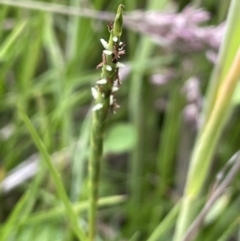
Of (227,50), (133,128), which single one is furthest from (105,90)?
(133,128)

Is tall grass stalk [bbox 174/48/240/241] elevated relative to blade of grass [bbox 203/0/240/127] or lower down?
lower down

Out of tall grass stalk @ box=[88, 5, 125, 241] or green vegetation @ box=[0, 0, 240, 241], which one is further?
green vegetation @ box=[0, 0, 240, 241]

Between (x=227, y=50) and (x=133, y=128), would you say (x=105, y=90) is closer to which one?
(x=227, y=50)

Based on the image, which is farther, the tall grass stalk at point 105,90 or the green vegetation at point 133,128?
the green vegetation at point 133,128

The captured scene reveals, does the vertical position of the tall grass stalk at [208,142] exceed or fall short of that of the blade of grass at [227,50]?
it falls short

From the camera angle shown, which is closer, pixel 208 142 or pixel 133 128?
pixel 208 142
